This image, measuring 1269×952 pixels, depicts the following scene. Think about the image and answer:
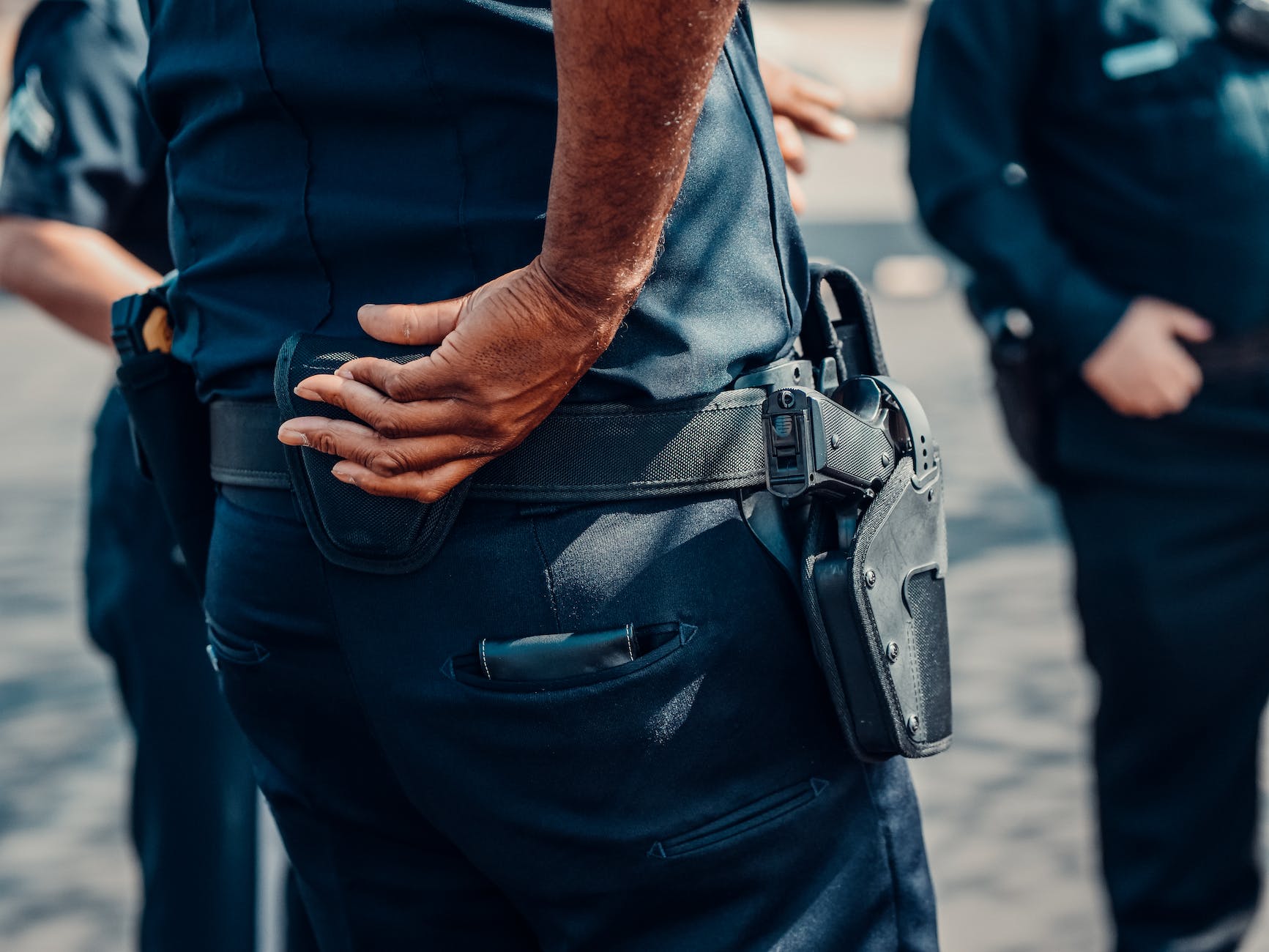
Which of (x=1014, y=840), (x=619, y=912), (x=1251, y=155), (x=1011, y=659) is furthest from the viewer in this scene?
(x=1011, y=659)

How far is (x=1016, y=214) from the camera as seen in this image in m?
2.23

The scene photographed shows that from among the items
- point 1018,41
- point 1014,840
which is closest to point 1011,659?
point 1014,840

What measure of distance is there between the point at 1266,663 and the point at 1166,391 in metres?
0.48

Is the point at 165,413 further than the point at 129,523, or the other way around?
the point at 129,523

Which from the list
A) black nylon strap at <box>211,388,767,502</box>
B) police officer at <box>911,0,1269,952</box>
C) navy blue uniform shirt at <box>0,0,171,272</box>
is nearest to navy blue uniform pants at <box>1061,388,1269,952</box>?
police officer at <box>911,0,1269,952</box>

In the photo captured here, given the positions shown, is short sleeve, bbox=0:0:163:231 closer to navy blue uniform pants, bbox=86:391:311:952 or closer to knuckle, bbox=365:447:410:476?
navy blue uniform pants, bbox=86:391:311:952

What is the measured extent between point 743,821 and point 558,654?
0.20 meters

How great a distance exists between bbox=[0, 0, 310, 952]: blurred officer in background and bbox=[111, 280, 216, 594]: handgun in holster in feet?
1.97

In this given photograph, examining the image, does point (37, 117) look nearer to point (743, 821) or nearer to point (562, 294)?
point (562, 294)

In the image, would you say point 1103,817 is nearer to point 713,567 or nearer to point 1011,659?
point 1011,659

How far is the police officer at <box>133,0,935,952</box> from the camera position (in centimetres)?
103

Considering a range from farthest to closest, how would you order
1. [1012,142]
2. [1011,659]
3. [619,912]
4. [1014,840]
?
[1011,659]
[1014,840]
[1012,142]
[619,912]

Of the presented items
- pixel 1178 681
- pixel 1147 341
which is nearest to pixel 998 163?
pixel 1147 341

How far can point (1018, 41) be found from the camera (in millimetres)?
2168
